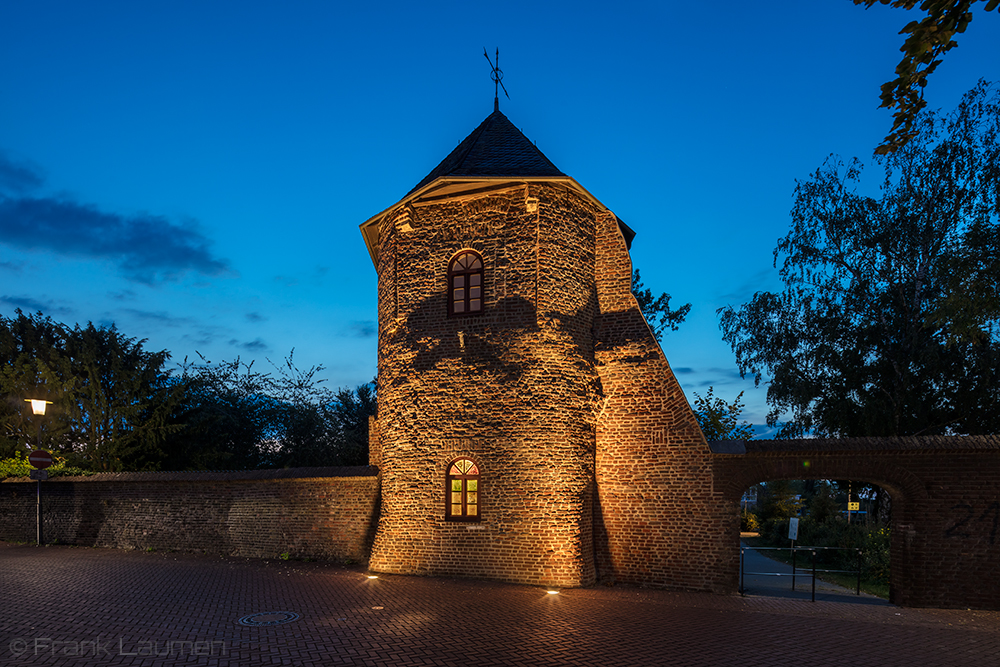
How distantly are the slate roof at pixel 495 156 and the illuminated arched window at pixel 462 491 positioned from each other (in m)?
5.91

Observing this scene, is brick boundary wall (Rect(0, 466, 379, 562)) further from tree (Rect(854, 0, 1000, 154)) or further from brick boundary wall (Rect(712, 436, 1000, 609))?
tree (Rect(854, 0, 1000, 154))

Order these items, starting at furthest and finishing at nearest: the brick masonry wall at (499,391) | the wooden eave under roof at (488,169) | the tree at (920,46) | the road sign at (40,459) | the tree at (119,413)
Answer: the tree at (119,413) → the road sign at (40,459) → the wooden eave under roof at (488,169) → the brick masonry wall at (499,391) → the tree at (920,46)

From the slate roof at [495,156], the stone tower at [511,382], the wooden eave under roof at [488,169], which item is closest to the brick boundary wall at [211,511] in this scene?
the stone tower at [511,382]

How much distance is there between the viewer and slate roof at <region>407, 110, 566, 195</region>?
12355 mm

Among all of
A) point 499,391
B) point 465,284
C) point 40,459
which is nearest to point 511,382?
point 499,391

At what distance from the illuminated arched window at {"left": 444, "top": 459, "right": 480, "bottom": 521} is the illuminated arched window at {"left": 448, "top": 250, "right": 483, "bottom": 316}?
10.4 feet

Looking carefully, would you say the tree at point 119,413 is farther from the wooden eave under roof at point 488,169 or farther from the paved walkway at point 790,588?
the paved walkway at point 790,588

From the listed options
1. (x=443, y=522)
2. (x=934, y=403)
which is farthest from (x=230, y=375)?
(x=934, y=403)

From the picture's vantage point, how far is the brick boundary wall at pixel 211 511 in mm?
13695

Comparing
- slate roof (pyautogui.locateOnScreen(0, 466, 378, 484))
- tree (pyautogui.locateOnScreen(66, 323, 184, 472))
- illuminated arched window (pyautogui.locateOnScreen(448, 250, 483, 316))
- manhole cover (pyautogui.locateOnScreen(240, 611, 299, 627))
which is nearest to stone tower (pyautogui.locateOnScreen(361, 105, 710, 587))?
illuminated arched window (pyautogui.locateOnScreen(448, 250, 483, 316))

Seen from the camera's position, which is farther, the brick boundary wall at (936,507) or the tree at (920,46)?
the brick boundary wall at (936,507)

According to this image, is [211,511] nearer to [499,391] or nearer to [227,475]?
[227,475]

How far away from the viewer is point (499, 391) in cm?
1187

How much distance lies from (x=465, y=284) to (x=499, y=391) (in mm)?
2417
